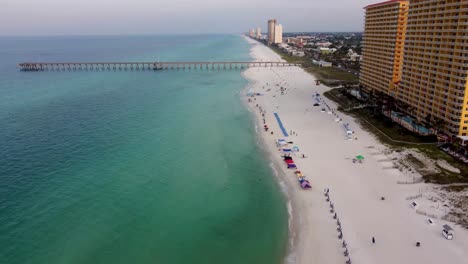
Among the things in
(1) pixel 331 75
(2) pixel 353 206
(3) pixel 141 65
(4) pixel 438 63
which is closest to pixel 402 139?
(4) pixel 438 63

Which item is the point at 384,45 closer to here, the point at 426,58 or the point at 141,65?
the point at 426,58

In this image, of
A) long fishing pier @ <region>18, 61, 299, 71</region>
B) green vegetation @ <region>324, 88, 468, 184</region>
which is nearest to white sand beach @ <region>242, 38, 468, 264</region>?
green vegetation @ <region>324, 88, 468, 184</region>

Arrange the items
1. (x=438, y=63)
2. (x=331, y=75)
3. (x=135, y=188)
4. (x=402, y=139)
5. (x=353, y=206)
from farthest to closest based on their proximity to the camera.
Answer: (x=331, y=75) < (x=438, y=63) < (x=402, y=139) < (x=135, y=188) < (x=353, y=206)

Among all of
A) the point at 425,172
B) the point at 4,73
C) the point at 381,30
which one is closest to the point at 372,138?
the point at 425,172

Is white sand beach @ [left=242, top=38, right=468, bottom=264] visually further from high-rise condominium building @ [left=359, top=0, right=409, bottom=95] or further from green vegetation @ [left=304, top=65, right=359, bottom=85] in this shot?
green vegetation @ [left=304, top=65, right=359, bottom=85]

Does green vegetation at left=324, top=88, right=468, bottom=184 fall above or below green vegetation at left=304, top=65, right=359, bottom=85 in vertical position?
below

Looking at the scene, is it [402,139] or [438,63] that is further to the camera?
[438,63]
